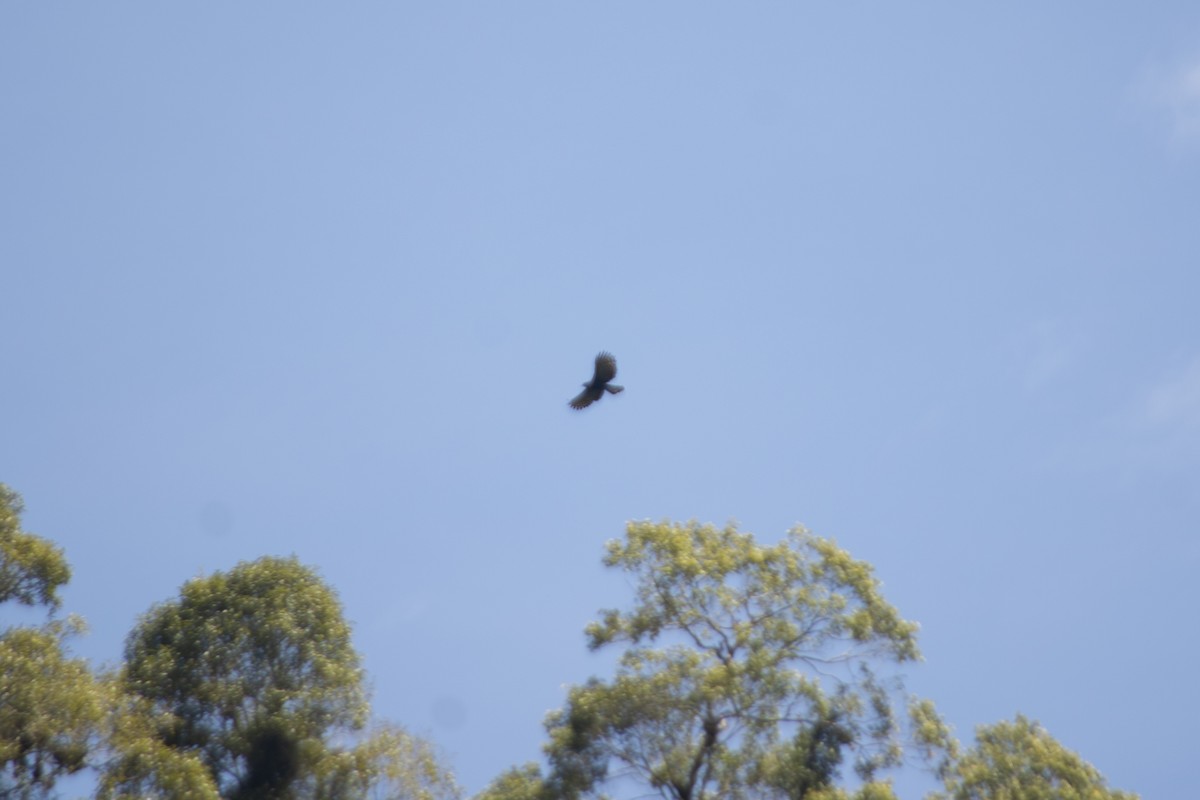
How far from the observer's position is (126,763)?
2534cm

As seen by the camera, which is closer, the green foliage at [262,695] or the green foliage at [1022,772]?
the green foliage at [1022,772]

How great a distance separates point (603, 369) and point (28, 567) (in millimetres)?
12225

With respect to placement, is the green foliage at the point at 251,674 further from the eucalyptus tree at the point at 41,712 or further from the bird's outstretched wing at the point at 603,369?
the bird's outstretched wing at the point at 603,369

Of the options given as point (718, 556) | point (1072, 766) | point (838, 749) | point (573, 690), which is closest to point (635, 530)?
point (718, 556)

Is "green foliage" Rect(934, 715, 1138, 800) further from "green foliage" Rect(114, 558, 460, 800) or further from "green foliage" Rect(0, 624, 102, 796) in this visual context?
"green foliage" Rect(0, 624, 102, 796)

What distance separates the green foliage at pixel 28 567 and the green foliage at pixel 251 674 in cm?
186

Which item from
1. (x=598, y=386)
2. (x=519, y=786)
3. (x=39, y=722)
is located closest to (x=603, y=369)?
(x=598, y=386)

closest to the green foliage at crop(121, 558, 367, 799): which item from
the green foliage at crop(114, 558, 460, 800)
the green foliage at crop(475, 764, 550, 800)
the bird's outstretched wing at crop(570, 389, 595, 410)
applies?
the green foliage at crop(114, 558, 460, 800)

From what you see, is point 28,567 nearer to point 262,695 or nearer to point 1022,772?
point 262,695

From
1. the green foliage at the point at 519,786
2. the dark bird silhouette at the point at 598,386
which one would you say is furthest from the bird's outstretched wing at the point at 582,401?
the green foliage at the point at 519,786

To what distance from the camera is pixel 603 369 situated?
26.9 metres

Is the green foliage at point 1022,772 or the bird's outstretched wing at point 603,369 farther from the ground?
the bird's outstretched wing at point 603,369

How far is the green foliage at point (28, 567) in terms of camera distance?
2938 cm

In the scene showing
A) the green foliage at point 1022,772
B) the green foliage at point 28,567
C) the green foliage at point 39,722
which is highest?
the green foliage at point 28,567
